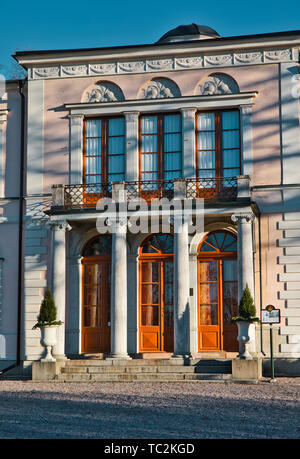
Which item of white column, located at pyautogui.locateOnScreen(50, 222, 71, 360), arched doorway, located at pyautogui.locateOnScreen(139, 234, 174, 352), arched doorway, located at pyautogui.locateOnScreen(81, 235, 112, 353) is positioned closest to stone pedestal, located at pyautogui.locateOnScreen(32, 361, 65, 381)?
white column, located at pyautogui.locateOnScreen(50, 222, 71, 360)

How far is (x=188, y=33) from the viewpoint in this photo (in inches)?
896

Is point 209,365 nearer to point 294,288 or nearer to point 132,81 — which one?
point 294,288

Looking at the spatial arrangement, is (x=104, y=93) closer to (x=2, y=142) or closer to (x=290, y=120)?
(x=2, y=142)

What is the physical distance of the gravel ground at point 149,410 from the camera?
981 cm

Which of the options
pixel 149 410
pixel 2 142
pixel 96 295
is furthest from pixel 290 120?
pixel 149 410

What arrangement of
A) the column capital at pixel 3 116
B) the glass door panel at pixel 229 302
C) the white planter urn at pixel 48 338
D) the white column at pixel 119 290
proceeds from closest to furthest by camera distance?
the white planter urn at pixel 48 338, the white column at pixel 119 290, the glass door panel at pixel 229 302, the column capital at pixel 3 116

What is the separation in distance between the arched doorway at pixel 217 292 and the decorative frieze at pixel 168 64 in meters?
4.73

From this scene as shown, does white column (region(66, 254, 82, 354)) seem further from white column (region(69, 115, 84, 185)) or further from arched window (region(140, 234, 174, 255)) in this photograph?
white column (region(69, 115, 84, 185))

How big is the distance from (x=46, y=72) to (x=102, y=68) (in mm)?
1688

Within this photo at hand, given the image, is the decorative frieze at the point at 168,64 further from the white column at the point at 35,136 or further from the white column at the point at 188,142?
the white column at the point at 188,142

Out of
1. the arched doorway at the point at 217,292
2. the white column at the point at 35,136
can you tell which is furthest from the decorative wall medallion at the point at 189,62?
the arched doorway at the point at 217,292
